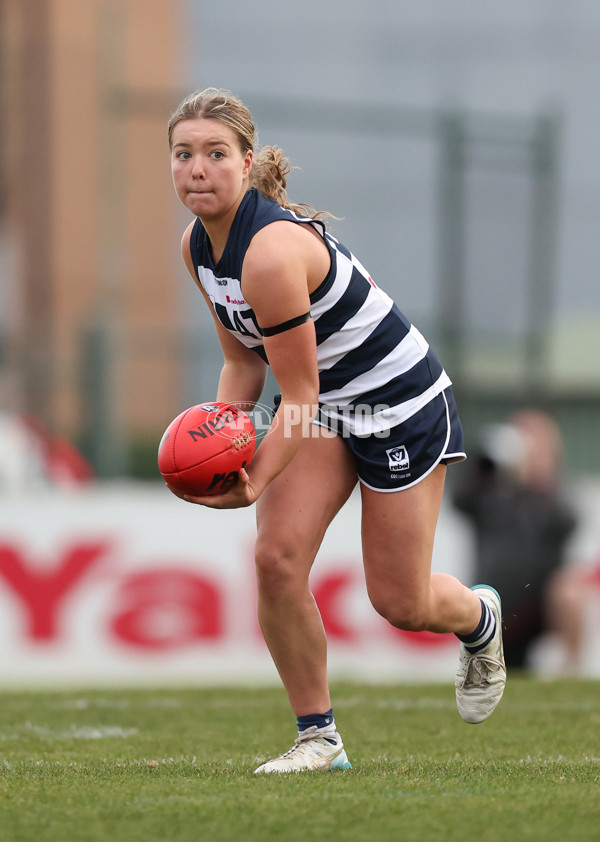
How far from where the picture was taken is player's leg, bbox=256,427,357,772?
420 centimetres

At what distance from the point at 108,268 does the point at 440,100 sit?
18.2ft

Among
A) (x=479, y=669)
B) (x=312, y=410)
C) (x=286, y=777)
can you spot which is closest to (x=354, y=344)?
(x=312, y=410)

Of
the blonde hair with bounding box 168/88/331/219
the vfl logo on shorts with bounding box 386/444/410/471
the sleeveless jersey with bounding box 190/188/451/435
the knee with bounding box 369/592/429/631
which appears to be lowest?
the knee with bounding box 369/592/429/631

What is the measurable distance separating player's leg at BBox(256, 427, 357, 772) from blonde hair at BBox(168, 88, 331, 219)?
788mm

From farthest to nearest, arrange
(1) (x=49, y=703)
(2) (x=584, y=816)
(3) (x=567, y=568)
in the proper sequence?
(3) (x=567, y=568), (1) (x=49, y=703), (2) (x=584, y=816)

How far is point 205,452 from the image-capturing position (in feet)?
12.8

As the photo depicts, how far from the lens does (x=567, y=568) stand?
883 cm

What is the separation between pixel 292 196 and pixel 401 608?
10.1 meters

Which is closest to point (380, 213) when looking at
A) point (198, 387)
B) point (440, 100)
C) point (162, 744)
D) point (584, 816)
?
point (440, 100)

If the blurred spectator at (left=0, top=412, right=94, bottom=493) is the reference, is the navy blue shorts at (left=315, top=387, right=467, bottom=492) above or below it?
above

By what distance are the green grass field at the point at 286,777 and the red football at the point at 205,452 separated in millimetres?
906

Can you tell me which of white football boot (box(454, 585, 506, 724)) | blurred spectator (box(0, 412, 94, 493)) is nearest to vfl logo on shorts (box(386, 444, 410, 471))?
white football boot (box(454, 585, 506, 724))

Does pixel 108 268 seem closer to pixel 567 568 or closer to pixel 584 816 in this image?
pixel 567 568

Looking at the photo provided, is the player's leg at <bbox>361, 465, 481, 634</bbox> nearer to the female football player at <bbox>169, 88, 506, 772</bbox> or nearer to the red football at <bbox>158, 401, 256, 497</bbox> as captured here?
the female football player at <bbox>169, 88, 506, 772</bbox>
